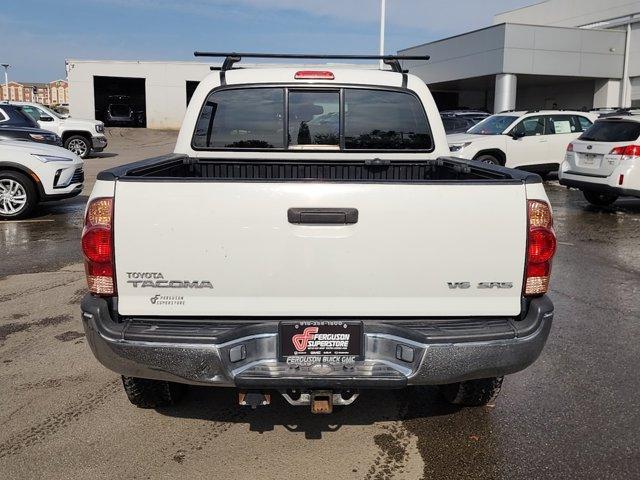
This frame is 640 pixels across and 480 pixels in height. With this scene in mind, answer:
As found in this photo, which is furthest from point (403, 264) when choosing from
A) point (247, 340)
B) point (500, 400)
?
point (500, 400)

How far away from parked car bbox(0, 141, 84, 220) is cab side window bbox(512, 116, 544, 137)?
10364mm

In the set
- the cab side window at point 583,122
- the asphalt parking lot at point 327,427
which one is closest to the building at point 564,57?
the cab side window at point 583,122

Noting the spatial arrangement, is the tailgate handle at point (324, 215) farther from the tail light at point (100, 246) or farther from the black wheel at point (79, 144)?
the black wheel at point (79, 144)

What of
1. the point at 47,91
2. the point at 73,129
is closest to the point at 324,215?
the point at 73,129

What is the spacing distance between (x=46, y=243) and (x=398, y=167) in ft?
19.9

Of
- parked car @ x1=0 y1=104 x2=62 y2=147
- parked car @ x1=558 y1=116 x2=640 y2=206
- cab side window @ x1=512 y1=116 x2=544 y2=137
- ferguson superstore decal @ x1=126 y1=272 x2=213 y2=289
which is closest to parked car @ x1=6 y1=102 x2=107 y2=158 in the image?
parked car @ x1=0 y1=104 x2=62 y2=147

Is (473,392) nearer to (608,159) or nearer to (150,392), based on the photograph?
(150,392)

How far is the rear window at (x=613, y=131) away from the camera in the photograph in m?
10.4

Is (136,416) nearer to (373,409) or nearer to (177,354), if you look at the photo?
(177,354)

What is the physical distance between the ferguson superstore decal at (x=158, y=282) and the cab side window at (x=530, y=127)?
13.6m

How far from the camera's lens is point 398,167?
4.26m

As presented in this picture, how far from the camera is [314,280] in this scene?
8.96 ft

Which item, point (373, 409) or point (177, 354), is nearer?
point (177, 354)

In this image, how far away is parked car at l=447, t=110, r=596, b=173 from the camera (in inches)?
571
